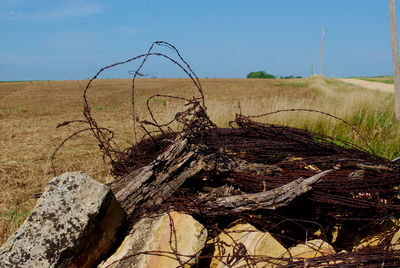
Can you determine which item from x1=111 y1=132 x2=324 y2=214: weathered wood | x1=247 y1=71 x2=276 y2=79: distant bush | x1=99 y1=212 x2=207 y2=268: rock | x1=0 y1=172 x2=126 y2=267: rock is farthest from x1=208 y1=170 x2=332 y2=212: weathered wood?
x1=247 y1=71 x2=276 y2=79: distant bush

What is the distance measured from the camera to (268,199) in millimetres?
2875

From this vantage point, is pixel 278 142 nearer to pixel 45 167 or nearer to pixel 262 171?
pixel 262 171

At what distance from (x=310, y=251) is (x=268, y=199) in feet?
1.71

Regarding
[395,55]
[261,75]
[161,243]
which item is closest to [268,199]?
[161,243]

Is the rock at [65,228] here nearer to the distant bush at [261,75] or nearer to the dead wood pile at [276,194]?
the dead wood pile at [276,194]

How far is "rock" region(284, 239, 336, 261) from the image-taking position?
106 inches

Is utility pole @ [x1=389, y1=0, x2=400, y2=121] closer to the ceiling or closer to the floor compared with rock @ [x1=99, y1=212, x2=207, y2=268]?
closer to the ceiling

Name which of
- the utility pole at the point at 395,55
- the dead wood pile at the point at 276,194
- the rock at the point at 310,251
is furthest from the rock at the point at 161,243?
the utility pole at the point at 395,55

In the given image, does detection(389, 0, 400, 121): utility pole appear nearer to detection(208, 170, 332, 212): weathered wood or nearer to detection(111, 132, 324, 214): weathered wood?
detection(111, 132, 324, 214): weathered wood

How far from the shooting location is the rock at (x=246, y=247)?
2.58 meters

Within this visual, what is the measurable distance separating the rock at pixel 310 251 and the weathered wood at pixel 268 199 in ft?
1.25

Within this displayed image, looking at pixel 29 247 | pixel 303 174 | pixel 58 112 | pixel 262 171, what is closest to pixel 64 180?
pixel 29 247

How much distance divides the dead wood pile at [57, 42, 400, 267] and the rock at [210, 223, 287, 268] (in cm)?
8

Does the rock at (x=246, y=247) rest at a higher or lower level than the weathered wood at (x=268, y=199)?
lower
